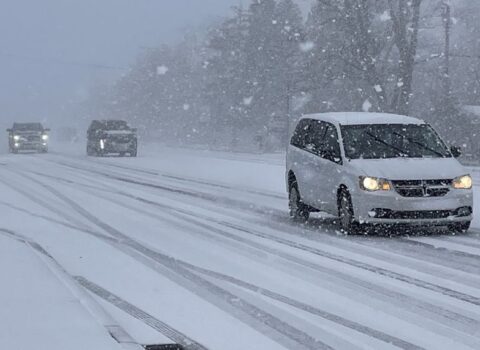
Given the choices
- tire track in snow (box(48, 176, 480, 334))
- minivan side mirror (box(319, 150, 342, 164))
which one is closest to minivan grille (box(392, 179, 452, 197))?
minivan side mirror (box(319, 150, 342, 164))

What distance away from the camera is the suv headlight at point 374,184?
11.7m

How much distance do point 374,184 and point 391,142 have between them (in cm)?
154

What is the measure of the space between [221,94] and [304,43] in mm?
12174

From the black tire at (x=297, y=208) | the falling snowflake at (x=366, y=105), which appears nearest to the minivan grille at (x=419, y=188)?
the black tire at (x=297, y=208)

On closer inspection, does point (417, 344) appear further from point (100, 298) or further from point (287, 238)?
point (287, 238)

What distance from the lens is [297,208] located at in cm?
1433

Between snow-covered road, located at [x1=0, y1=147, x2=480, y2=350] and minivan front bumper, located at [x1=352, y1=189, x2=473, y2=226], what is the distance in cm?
27

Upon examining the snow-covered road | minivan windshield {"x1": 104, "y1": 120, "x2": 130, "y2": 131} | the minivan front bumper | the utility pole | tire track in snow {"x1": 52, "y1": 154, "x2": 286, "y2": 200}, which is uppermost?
the utility pole

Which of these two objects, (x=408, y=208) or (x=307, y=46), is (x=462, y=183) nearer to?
(x=408, y=208)

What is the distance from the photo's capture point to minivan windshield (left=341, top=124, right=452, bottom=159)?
1284 cm

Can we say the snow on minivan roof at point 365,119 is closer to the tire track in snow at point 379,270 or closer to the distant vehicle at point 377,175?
the distant vehicle at point 377,175

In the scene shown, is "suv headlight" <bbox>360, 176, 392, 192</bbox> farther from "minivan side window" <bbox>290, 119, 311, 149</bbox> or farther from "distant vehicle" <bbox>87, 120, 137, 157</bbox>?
"distant vehicle" <bbox>87, 120, 137, 157</bbox>

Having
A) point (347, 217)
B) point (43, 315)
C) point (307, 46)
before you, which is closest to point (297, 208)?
point (347, 217)

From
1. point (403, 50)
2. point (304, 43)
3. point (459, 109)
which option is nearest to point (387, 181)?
point (403, 50)
